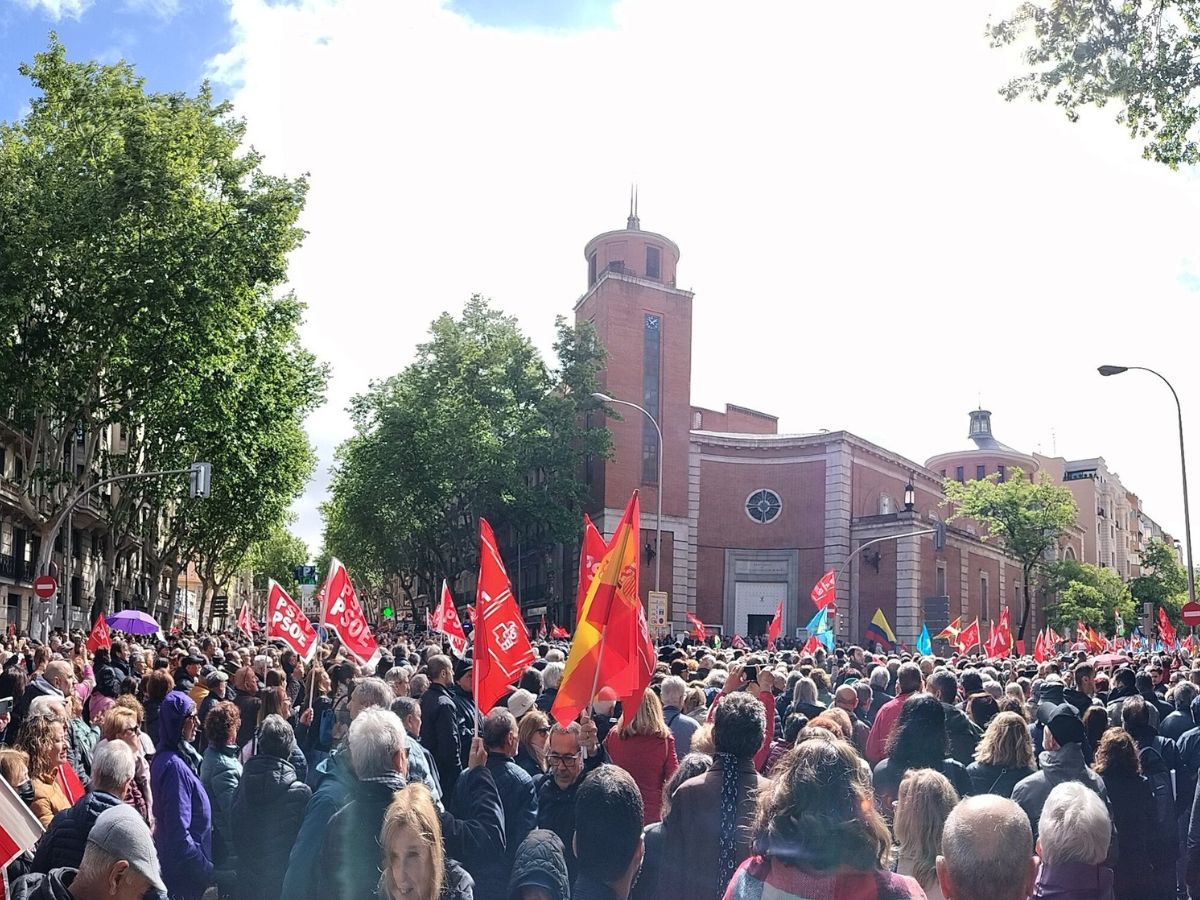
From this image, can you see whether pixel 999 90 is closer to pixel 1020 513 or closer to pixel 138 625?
pixel 138 625

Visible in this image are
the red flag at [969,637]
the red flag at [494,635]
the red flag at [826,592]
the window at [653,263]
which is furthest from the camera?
the window at [653,263]

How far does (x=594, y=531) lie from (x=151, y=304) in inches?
703

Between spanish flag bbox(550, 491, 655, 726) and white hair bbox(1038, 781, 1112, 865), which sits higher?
spanish flag bbox(550, 491, 655, 726)

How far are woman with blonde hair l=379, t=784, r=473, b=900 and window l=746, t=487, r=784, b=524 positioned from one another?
49.9 metres

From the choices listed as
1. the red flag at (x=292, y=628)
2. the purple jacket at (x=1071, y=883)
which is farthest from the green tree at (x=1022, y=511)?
the purple jacket at (x=1071, y=883)

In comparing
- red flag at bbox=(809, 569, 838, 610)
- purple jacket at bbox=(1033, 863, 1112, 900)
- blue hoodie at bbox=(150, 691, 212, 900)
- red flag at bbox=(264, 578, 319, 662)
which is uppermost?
red flag at bbox=(809, 569, 838, 610)

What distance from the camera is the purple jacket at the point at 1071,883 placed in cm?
447

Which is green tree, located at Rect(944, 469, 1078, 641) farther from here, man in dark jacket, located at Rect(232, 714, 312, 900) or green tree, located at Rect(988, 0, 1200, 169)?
man in dark jacket, located at Rect(232, 714, 312, 900)

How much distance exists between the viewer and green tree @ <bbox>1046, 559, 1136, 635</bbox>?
213 ft

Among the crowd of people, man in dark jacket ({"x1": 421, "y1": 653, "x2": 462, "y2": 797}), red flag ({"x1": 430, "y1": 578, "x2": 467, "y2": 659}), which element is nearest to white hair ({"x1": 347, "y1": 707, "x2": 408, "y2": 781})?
the crowd of people

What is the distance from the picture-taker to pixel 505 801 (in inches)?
215

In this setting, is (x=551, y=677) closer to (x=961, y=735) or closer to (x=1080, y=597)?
(x=961, y=735)

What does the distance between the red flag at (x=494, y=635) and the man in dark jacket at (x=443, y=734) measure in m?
0.28

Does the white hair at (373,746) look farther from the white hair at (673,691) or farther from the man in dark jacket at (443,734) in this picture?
the white hair at (673,691)
